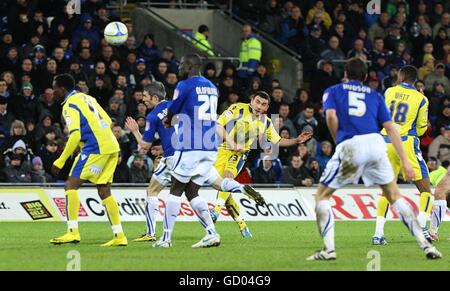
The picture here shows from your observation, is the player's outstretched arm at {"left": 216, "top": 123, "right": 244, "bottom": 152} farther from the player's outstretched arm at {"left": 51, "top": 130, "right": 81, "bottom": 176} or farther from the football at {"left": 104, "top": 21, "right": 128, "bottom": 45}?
the football at {"left": 104, "top": 21, "right": 128, "bottom": 45}

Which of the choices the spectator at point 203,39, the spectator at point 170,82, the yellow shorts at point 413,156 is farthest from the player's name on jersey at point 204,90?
the spectator at point 203,39

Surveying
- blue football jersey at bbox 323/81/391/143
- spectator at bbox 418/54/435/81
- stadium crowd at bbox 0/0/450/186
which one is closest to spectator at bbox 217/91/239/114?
stadium crowd at bbox 0/0/450/186

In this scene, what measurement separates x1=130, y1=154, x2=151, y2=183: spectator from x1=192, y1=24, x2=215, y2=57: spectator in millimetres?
5690

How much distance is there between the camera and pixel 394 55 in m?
28.8

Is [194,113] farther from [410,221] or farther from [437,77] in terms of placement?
[437,77]

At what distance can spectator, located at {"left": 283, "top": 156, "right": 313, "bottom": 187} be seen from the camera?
23422 mm

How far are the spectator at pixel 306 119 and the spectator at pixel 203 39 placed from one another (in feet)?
12.0

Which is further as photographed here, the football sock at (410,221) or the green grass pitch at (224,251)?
the football sock at (410,221)

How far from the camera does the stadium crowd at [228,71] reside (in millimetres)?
22922

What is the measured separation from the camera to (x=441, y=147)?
81.3 feet

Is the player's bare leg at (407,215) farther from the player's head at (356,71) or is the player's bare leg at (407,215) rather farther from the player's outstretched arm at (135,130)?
the player's outstretched arm at (135,130)
